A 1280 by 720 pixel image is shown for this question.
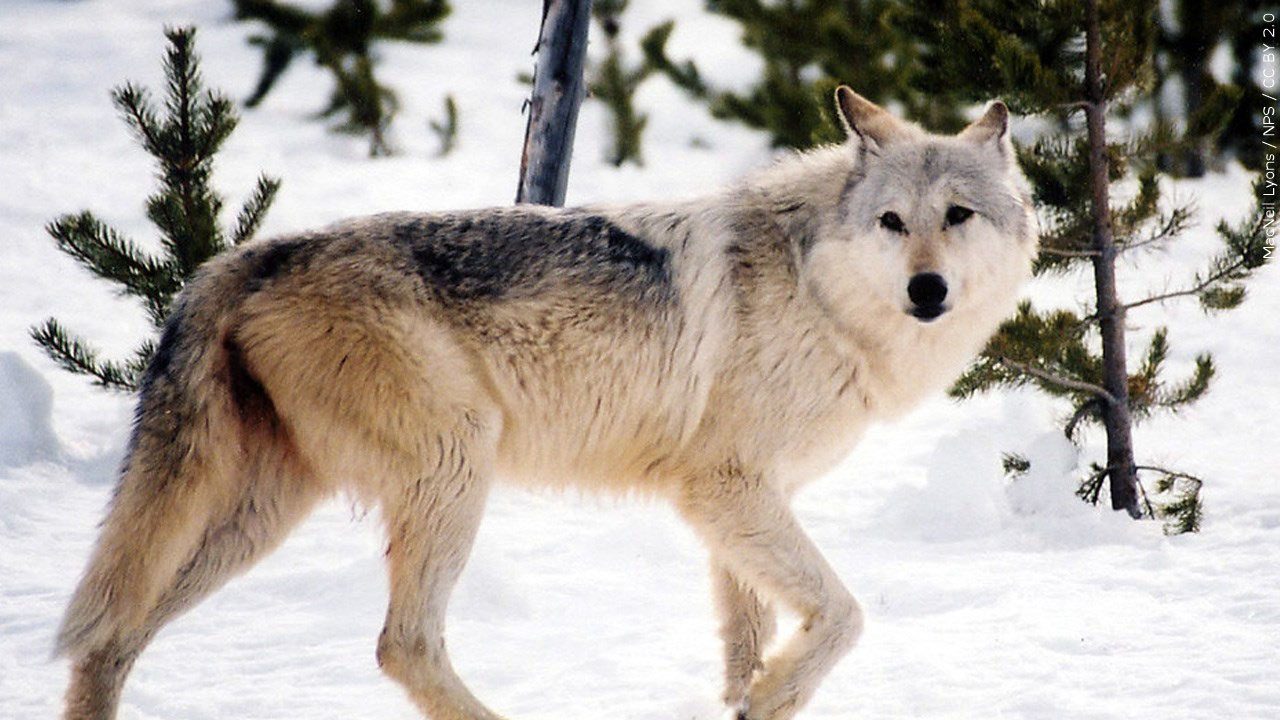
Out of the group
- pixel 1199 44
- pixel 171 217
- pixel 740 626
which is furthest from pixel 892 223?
pixel 1199 44

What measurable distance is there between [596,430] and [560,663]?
1218mm

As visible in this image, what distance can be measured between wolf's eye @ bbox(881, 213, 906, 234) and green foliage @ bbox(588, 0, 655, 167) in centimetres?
1223

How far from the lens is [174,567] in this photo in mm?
4012

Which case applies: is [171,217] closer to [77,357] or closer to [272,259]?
[77,357]

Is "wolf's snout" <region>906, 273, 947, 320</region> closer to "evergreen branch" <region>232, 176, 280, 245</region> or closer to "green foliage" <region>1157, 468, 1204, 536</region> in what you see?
"green foliage" <region>1157, 468, 1204, 536</region>

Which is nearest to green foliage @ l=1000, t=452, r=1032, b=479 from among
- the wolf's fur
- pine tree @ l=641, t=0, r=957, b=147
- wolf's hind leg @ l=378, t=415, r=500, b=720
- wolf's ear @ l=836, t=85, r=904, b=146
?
the wolf's fur

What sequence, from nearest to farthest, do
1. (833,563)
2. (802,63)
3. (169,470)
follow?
(169,470) → (833,563) → (802,63)

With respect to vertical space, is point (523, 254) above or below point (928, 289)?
below

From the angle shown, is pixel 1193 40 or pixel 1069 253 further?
pixel 1193 40

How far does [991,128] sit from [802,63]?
10.9m

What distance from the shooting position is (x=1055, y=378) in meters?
7.05

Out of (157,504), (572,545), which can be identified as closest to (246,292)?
(157,504)

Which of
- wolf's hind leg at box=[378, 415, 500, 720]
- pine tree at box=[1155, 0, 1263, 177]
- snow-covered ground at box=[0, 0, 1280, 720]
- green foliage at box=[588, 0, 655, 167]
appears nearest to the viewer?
wolf's hind leg at box=[378, 415, 500, 720]

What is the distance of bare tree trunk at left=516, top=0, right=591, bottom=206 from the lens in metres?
7.50
